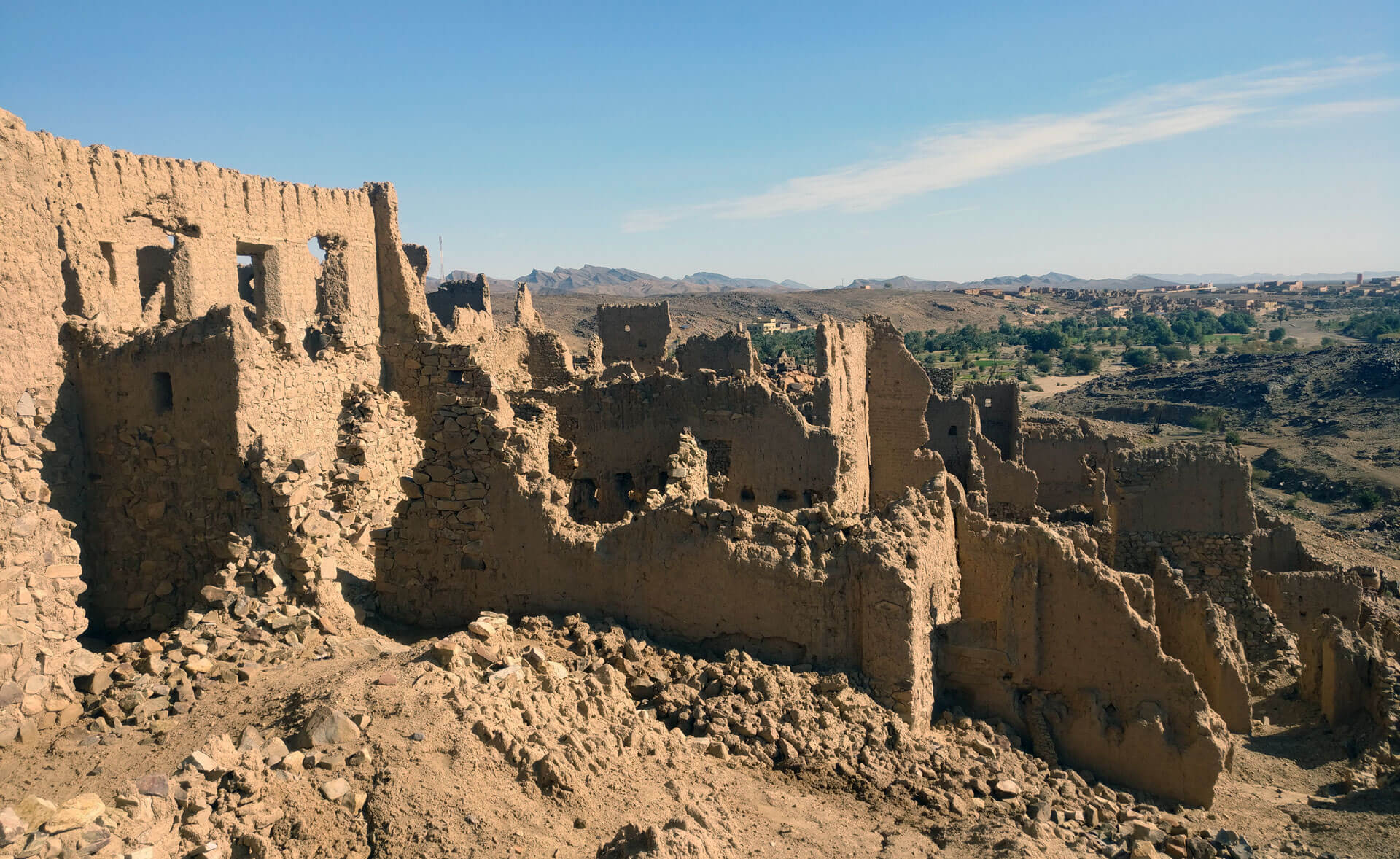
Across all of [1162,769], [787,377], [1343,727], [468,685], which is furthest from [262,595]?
[787,377]

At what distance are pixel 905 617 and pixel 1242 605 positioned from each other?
27.1 feet

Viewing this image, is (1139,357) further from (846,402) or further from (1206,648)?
(1206,648)

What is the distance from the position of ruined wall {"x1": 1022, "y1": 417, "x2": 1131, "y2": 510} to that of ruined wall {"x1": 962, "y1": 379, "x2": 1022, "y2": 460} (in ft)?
5.72

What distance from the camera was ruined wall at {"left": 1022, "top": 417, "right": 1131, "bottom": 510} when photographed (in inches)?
603

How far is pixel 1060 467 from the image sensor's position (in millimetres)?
15992

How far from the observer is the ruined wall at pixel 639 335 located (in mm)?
23453

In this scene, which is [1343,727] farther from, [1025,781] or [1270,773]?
[1025,781]

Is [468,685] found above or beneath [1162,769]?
above

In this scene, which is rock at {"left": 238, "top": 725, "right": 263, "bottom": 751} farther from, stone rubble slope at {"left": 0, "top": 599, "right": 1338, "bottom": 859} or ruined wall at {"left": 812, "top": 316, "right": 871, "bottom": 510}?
ruined wall at {"left": 812, "top": 316, "right": 871, "bottom": 510}

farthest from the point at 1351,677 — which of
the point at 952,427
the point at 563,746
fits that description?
the point at 563,746

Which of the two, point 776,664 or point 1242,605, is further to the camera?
point 1242,605

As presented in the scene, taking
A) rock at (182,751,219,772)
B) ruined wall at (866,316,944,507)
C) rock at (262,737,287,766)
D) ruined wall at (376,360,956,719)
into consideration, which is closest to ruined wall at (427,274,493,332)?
ruined wall at (866,316,944,507)

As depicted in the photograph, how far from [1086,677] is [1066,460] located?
334 inches

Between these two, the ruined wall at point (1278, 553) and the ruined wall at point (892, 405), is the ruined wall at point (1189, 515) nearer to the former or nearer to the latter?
the ruined wall at point (1278, 553)
